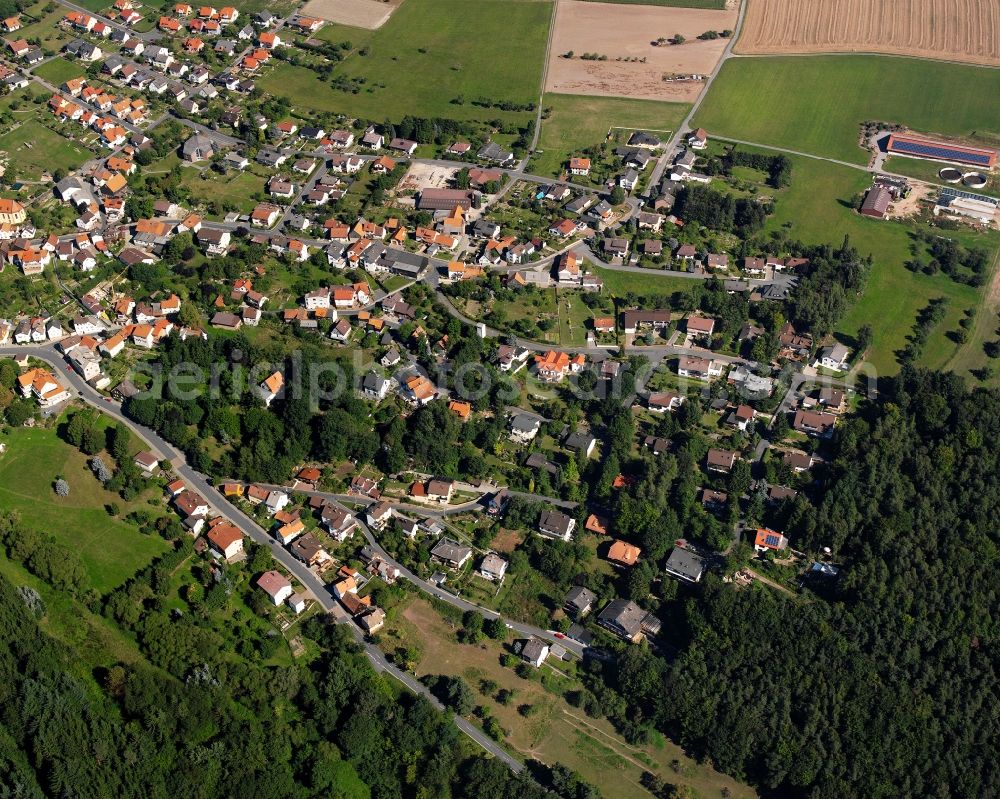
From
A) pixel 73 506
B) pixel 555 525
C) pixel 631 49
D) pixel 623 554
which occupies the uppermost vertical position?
pixel 631 49

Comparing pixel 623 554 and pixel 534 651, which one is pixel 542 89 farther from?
pixel 534 651

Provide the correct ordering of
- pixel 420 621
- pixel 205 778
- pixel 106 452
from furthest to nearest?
pixel 106 452
pixel 420 621
pixel 205 778

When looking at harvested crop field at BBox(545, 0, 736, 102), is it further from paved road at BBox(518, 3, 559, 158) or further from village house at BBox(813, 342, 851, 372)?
village house at BBox(813, 342, 851, 372)

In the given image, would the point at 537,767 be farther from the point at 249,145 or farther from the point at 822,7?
the point at 822,7

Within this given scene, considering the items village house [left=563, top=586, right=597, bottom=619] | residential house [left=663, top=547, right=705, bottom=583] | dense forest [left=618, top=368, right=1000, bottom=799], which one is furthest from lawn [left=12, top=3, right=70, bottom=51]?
dense forest [left=618, top=368, right=1000, bottom=799]

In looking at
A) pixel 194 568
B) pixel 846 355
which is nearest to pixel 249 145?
pixel 194 568

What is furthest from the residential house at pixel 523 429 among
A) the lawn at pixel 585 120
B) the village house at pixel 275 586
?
the lawn at pixel 585 120

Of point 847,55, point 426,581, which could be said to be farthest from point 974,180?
point 426,581
